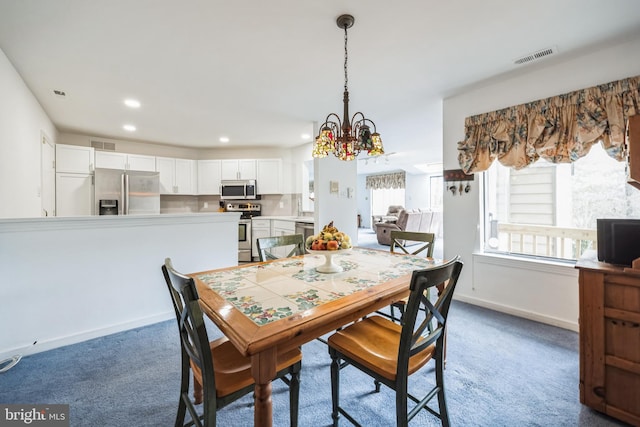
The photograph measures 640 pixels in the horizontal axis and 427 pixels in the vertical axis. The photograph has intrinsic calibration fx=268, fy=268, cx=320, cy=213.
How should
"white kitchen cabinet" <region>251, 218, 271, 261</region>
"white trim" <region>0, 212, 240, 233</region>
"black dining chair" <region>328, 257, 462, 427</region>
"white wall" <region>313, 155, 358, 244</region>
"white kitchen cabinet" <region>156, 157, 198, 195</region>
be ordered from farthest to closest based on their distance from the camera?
"white kitchen cabinet" <region>251, 218, 271, 261</region>, "white kitchen cabinet" <region>156, 157, 198, 195</region>, "white wall" <region>313, 155, 358, 244</region>, "white trim" <region>0, 212, 240, 233</region>, "black dining chair" <region>328, 257, 462, 427</region>

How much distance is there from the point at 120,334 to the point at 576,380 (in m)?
3.56

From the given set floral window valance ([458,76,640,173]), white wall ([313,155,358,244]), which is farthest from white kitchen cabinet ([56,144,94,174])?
floral window valance ([458,76,640,173])

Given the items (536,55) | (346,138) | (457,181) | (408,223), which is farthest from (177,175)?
(536,55)

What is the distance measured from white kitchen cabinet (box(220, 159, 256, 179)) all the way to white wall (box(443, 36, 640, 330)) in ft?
12.9

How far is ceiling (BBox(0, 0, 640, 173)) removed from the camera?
1.78m

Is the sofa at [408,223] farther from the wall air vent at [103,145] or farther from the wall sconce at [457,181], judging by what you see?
the wall air vent at [103,145]

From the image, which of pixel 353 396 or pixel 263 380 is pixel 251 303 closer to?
pixel 263 380

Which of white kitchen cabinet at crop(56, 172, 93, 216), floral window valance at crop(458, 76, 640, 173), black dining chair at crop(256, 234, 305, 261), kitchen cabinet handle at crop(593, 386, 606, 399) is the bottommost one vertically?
kitchen cabinet handle at crop(593, 386, 606, 399)

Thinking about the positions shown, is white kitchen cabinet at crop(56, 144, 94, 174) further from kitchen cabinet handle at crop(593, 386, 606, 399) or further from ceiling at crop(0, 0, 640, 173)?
kitchen cabinet handle at crop(593, 386, 606, 399)

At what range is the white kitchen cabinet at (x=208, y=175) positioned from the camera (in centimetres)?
577

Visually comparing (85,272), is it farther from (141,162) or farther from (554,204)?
(554,204)

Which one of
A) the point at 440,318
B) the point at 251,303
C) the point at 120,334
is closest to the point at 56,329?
the point at 120,334

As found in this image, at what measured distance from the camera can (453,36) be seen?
2066mm

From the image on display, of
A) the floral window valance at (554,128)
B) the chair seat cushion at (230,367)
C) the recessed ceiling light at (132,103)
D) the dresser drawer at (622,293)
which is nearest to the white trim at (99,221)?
the recessed ceiling light at (132,103)
